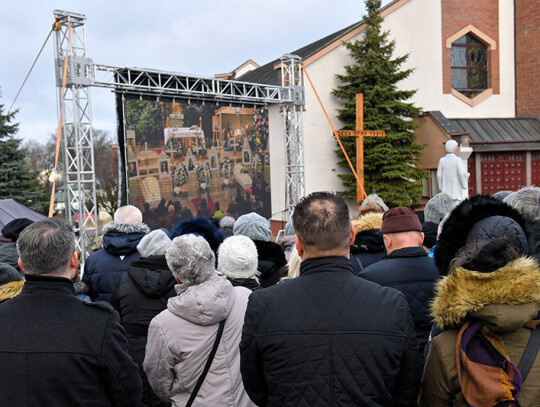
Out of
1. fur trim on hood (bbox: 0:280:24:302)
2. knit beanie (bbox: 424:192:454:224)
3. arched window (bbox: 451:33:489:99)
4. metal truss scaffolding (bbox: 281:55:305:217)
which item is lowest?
fur trim on hood (bbox: 0:280:24:302)

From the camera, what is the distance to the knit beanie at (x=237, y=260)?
332 centimetres

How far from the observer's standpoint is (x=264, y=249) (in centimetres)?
431

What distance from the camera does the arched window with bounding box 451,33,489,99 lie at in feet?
66.5

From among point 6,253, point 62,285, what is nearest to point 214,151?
point 6,253

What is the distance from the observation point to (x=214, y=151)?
47.0ft

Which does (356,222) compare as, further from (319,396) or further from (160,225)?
(160,225)

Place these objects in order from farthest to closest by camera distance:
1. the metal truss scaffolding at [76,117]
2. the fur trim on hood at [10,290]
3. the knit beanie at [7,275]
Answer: the metal truss scaffolding at [76,117] → the knit beanie at [7,275] → the fur trim on hood at [10,290]

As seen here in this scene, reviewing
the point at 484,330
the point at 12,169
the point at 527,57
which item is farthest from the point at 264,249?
the point at 527,57

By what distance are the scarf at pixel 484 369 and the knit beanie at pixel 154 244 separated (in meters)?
2.68

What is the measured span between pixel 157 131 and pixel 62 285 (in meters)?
11.1

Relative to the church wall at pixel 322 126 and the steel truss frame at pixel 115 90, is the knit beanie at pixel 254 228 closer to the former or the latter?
the steel truss frame at pixel 115 90

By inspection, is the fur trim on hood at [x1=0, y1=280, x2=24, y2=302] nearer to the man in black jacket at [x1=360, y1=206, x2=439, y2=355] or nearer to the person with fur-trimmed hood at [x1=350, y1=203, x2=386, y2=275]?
the man in black jacket at [x1=360, y1=206, x2=439, y2=355]

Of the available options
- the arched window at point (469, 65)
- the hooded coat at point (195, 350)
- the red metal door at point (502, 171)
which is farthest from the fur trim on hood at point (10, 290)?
the arched window at point (469, 65)

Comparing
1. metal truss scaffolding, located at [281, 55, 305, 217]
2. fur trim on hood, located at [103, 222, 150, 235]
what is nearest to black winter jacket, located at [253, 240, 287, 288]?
fur trim on hood, located at [103, 222, 150, 235]
